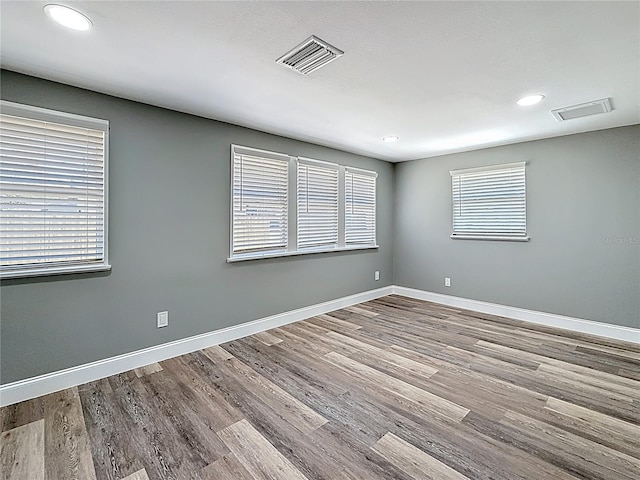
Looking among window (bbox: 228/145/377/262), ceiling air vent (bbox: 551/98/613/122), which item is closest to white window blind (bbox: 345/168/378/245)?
window (bbox: 228/145/377/262)

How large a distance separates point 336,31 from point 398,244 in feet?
14.0

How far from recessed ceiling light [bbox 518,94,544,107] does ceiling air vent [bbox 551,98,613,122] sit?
393 millimetres

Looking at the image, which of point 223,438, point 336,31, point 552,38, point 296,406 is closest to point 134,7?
point 336,31

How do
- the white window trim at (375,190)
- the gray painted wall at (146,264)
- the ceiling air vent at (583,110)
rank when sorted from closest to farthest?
the gray painted wall at (146,264) → the ceiling air vent at (583,110) → the white window trim at (375,190)

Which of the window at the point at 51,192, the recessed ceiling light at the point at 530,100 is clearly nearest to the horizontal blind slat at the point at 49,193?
the window at the point at 51,192

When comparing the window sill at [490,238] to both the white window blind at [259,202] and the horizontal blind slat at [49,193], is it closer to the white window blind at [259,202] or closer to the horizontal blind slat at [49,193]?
the white window blind at [259,202]

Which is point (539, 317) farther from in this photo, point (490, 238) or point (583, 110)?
point (583, 110)

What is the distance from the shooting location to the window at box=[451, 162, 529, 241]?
423cm

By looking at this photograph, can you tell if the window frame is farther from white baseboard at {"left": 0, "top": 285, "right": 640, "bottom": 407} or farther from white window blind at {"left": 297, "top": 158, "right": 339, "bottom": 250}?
white baseboard at {"left": 0, "top": 285, "right": 640, "bottom": 407}

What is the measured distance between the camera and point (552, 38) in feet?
6.05

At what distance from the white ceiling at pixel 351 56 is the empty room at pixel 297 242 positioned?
18mm

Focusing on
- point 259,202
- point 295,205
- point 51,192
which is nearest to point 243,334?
point 259,202

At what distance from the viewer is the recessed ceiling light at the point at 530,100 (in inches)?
106

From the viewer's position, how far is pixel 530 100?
2768mm
